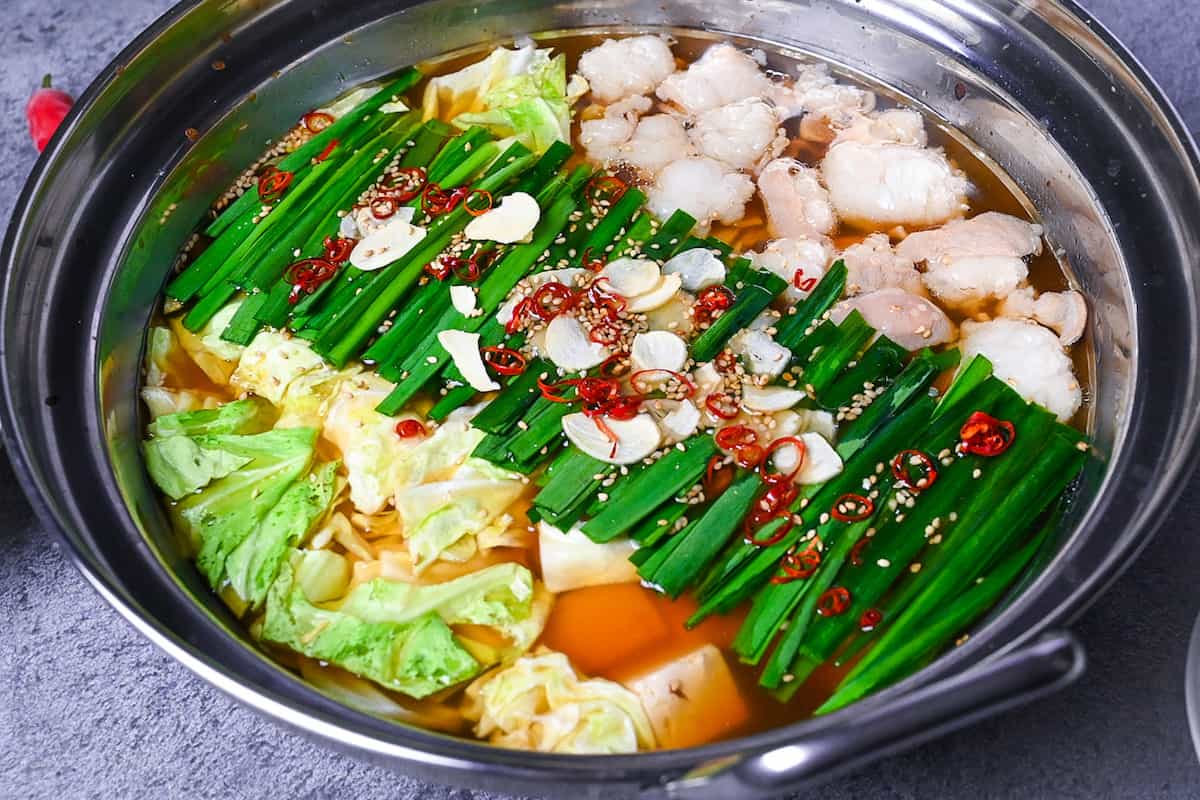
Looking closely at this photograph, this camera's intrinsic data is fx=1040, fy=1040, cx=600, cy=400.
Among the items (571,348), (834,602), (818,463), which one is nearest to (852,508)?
Result: (818,463)

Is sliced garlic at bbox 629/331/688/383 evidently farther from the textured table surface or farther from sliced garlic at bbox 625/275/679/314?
the textured table surface

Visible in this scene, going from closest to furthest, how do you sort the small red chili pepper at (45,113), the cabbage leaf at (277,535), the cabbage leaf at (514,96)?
the cabbage leaf at (277,535) < the cabbage leaf at (514,96) < the small red chili pepper at (45,113)

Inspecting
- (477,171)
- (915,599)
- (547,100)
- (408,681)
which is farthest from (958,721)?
(547,100)

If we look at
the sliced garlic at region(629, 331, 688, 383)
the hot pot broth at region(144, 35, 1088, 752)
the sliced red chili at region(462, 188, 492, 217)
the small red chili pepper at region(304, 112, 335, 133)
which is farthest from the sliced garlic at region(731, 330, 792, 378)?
the small red chili pepper at region(304, 112, 335, 133)

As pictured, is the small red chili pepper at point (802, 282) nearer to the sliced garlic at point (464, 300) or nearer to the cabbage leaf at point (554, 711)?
the sliced garlic at point (464, 300)

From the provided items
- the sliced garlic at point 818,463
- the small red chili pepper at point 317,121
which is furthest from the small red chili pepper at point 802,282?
the small red chili pepper at point 317,121

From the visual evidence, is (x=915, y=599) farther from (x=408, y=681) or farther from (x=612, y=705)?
(x=408, y=681)
